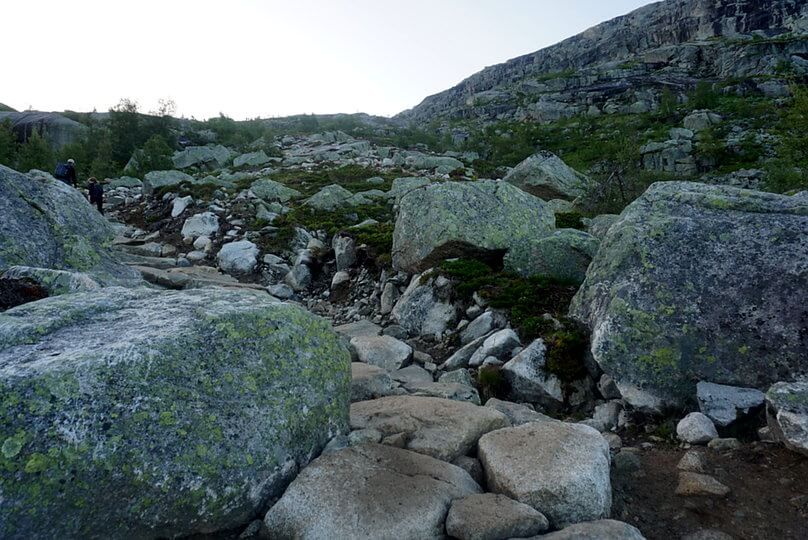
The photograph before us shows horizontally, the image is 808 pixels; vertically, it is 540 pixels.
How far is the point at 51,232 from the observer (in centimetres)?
1007

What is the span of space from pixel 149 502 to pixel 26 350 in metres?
1.94

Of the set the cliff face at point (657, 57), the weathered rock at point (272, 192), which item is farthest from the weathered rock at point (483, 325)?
the cliff face at point (657, 57)

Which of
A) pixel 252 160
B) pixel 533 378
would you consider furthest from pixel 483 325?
pixel 252 160

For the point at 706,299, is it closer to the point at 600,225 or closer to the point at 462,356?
the point at 462,356

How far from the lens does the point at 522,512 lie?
4.13m

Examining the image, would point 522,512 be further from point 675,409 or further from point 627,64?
point 627,64

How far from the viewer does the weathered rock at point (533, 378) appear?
25.8ft

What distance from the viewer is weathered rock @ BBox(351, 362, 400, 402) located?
23.6ft

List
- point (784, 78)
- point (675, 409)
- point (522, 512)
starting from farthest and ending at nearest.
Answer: point (784, 78), point (675, 409), point (522, 512)

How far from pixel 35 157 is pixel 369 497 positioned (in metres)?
40.5

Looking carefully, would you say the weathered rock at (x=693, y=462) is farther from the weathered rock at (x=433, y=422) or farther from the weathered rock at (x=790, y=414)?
the weathered rock at (x=433, y=422)

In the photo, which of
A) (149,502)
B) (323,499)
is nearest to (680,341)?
(323,499)

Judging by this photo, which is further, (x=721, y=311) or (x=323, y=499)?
(x=721, y=311)

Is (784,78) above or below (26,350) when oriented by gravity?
above
